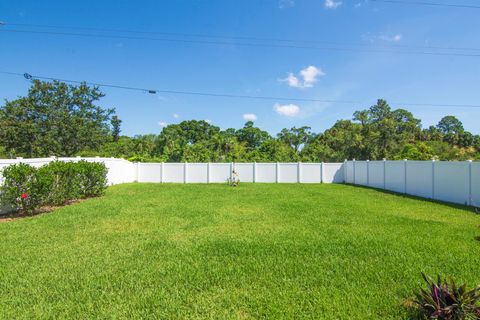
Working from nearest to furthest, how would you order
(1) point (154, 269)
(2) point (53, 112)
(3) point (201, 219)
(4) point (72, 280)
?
(4) point (72, 280) < (1) point (154, 269) < (3) point (201, 219) < (2) point (53, 112)

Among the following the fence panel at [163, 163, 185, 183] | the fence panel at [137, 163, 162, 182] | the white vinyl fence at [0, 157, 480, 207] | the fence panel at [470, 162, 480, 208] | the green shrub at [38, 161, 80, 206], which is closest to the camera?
the green shrub at [38, 161, 80, 206]

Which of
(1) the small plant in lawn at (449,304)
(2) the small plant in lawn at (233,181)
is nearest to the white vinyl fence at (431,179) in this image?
(2) the small plant in lawn at (233,181)

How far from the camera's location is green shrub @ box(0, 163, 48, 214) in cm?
755

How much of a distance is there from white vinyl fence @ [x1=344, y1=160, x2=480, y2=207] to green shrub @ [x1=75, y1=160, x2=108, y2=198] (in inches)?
514

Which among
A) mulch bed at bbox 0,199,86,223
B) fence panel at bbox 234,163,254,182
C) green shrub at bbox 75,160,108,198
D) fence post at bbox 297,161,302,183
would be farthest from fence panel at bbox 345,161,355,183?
mulch bed at bbox 0,199,86,223

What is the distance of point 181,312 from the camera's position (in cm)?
287

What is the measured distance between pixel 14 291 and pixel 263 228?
422 cm

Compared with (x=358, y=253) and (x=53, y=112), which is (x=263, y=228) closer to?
(x=358, y=253)

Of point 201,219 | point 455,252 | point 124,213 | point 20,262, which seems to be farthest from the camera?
point 124,213

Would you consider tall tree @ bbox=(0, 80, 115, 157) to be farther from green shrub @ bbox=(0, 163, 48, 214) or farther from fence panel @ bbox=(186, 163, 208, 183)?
green shrub @ bbox=(0, 163, 48, 214)

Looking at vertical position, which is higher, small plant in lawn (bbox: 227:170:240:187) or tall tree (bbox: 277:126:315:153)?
tall tree (bbox: 277:126:315:153)

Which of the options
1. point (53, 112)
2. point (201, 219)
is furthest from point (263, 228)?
point (53, 112)

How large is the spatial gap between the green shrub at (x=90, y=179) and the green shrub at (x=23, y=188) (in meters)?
2.39

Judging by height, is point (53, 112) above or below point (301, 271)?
above
